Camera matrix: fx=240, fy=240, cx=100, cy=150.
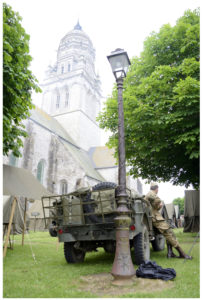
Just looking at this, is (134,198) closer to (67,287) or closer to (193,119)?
(67,287)

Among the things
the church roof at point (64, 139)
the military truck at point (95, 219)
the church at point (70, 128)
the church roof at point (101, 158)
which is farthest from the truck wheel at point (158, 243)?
the church roof at point (101, 158)

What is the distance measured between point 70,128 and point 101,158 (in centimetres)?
795

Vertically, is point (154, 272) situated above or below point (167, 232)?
below

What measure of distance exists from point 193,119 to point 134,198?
5110mm

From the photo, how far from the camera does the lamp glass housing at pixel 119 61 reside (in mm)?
5445

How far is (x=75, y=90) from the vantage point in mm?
45875

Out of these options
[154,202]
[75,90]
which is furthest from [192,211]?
[75,90]

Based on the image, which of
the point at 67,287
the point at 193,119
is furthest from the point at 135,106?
the point at 67,287

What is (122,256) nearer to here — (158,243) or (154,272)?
(154,272)

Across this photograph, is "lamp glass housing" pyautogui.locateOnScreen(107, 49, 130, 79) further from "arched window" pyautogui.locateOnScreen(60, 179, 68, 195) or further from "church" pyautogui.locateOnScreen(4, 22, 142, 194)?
"arched window" pyautogui.locateOnScreen(60, 179, 68, 195)

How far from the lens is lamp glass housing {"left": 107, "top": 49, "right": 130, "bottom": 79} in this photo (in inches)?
214

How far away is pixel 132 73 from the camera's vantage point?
12.1 meters

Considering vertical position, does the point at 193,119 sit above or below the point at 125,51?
below

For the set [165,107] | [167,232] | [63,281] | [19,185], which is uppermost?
[165,107]
